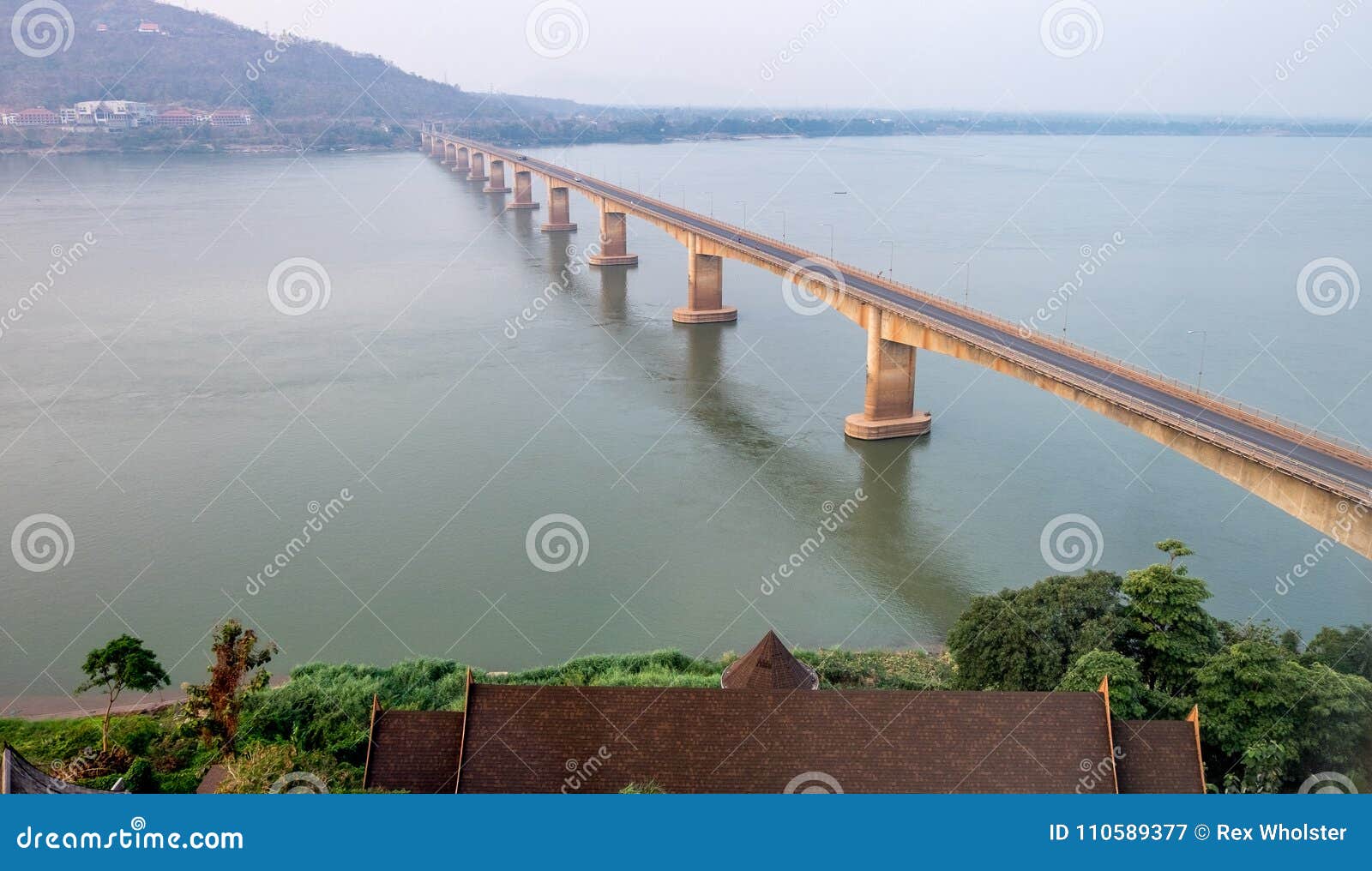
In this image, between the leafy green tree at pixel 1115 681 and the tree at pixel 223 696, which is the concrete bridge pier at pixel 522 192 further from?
the leafy green tree at pixel 1115 681

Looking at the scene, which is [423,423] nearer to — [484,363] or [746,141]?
[484,363]

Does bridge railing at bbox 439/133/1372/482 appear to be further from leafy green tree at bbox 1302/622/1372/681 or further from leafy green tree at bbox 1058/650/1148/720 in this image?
leafy green tree at bbox 1058/650/1148/720

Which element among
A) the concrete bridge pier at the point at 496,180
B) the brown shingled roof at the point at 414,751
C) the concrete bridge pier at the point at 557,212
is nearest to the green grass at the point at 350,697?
the brown shingled roof at the point at 414,751

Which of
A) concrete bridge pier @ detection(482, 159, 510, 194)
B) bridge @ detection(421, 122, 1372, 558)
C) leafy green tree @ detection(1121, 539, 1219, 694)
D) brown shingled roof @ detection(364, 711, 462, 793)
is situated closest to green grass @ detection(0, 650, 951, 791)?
brown shingled roof @ detection(364, 711, 462, 793)

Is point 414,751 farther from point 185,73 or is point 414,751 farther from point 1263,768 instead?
point 185,73

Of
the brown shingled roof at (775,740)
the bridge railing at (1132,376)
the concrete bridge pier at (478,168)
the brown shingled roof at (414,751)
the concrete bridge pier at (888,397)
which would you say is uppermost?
the concrete bridge pier at (478,168)

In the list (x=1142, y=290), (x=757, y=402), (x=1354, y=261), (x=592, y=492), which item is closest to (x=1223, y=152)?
(x=1354, y=261)
